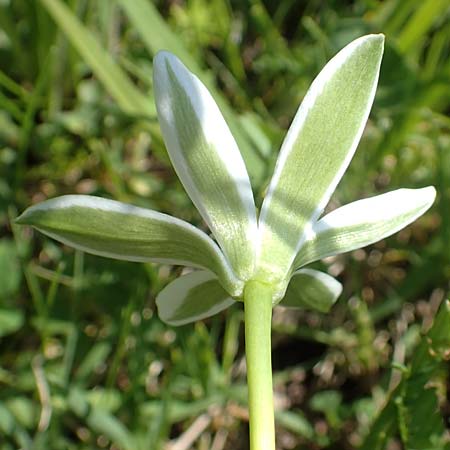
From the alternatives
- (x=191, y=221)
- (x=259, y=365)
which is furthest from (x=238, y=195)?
(x=191, y=221)

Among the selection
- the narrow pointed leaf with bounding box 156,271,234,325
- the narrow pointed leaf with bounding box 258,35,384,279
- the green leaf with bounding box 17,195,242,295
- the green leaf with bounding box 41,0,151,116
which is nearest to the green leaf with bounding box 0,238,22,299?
the green leaf with bounding box 41,0,151,116

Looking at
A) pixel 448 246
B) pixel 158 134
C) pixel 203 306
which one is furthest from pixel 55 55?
pixel 448 246

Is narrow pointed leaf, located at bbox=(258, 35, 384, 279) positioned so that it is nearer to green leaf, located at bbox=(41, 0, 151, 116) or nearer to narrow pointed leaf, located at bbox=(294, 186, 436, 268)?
narrow pointed leaf, located at bbox=(294, 186, 436, 268)

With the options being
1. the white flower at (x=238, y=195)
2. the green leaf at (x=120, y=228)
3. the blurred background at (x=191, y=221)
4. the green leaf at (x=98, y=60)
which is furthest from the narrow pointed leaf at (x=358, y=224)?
the green leaf at (x=98, y=60)

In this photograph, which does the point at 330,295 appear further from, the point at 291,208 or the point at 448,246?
the point at 448,246

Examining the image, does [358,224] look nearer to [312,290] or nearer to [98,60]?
[312,290]

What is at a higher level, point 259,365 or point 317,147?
point 317,147

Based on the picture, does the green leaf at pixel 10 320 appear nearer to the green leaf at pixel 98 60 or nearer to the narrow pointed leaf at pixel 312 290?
the green leaf at pixel 98 60
